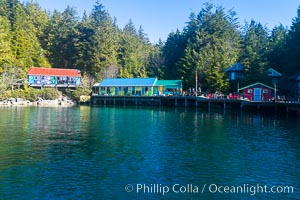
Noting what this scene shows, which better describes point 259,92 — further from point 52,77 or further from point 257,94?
point 52,77

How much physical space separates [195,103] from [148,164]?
4441 centimetres

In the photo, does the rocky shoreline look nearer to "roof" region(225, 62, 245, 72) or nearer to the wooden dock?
the wooden dock

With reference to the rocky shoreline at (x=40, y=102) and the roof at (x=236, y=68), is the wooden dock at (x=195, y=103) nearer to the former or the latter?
the rocky shoreline at (x=40, y=102)

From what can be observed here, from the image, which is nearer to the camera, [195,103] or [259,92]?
[259,92]

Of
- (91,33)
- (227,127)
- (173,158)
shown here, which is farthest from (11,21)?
(173,158)

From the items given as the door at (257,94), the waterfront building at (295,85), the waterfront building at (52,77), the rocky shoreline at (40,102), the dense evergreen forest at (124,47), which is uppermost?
the dense evergreen forest at (124,47)

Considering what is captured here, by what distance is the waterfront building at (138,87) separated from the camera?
215ft

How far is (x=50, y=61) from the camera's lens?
81.9 metres

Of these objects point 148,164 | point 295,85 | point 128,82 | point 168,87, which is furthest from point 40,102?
point 148,164

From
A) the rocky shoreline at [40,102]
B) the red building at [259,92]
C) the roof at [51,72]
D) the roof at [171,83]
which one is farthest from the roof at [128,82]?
the red building at [259,92]

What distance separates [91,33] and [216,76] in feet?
108

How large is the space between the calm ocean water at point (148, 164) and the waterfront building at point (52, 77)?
4291 cm

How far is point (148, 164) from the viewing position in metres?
16.7

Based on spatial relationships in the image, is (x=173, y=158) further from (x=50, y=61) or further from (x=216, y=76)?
(x=50, y=61)
